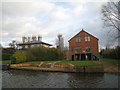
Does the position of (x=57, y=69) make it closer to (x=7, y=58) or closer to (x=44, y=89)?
(x=44, y=89)

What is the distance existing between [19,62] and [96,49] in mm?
19892

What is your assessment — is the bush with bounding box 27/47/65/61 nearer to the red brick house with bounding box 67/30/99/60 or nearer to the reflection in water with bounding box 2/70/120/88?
the red brick house with bounding box 67/30/99/60

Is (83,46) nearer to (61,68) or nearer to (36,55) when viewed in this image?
(36,55)

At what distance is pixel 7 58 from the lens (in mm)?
38500

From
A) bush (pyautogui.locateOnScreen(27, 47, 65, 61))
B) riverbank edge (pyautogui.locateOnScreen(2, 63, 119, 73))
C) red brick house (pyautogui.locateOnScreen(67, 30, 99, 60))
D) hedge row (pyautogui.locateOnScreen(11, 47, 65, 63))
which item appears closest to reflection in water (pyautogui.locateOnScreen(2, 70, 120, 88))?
riverbank edge (pyautogui.locateOnScreen(2, 63, 119, 73))

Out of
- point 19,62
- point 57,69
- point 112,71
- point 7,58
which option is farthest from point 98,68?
point 7,58

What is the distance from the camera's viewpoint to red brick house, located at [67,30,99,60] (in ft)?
121

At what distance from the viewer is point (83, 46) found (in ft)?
124

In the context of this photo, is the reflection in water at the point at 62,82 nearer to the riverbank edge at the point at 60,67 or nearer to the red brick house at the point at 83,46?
the riverbank edge at the point at 60,67

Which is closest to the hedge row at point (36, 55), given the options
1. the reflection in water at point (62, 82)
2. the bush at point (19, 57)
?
the bush at point (19, 57)

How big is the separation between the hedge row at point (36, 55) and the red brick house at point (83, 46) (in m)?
4.42

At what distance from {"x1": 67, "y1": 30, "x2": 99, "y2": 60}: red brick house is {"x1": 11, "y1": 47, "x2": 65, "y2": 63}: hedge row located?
4.42m

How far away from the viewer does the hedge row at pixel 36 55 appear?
29344 mm

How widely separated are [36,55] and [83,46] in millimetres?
12989
